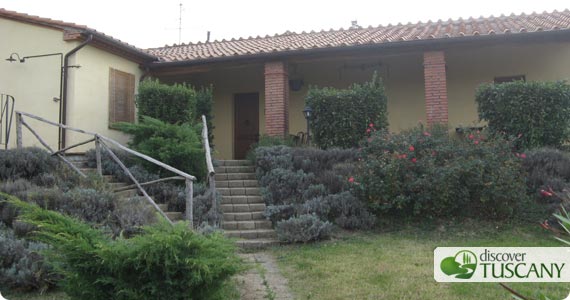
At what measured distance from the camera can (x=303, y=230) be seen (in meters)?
6.78

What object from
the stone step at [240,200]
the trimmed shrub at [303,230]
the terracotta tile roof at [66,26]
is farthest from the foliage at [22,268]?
the terracotta tile roof at [66,26]

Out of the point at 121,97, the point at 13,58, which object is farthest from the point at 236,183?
the point at 13,58

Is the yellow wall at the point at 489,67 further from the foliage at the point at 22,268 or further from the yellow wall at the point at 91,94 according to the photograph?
the foliage at the point at 22,268

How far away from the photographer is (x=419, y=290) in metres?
4.43

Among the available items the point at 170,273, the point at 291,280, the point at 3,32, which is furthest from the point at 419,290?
the point at 3,32

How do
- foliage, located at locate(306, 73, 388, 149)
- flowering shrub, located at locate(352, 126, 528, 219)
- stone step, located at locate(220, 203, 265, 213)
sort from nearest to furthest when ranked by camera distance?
flowering shrub, located at locate(352, 126, 528, 219)
stone step, located at locate(220, 203, 265, 213)
foliage, located at locate(306, 73, 388, 149)

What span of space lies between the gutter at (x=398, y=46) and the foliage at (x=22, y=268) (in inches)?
300

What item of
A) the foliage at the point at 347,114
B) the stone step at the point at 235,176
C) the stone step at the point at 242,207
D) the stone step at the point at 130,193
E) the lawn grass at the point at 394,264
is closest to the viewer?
the lawn grass at the point at 394,264

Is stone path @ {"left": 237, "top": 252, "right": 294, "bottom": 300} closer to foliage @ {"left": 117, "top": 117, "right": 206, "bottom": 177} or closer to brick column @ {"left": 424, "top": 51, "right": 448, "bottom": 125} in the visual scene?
foliage @ {"left": 117, "top": 117, "right": 206, "bottom": 177}

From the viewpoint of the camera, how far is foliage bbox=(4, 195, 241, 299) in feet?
10.5

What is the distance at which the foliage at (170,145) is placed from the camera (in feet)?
27.2

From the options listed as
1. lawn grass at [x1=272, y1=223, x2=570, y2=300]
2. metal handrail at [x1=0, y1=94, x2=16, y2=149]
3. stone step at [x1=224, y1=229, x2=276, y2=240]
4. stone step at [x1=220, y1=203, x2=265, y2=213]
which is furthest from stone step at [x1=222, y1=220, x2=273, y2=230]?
metal handrail at [x1=0, y1=94, x2=16, y2=149]

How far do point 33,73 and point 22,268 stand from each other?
685cm

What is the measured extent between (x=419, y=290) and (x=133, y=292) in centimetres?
265
